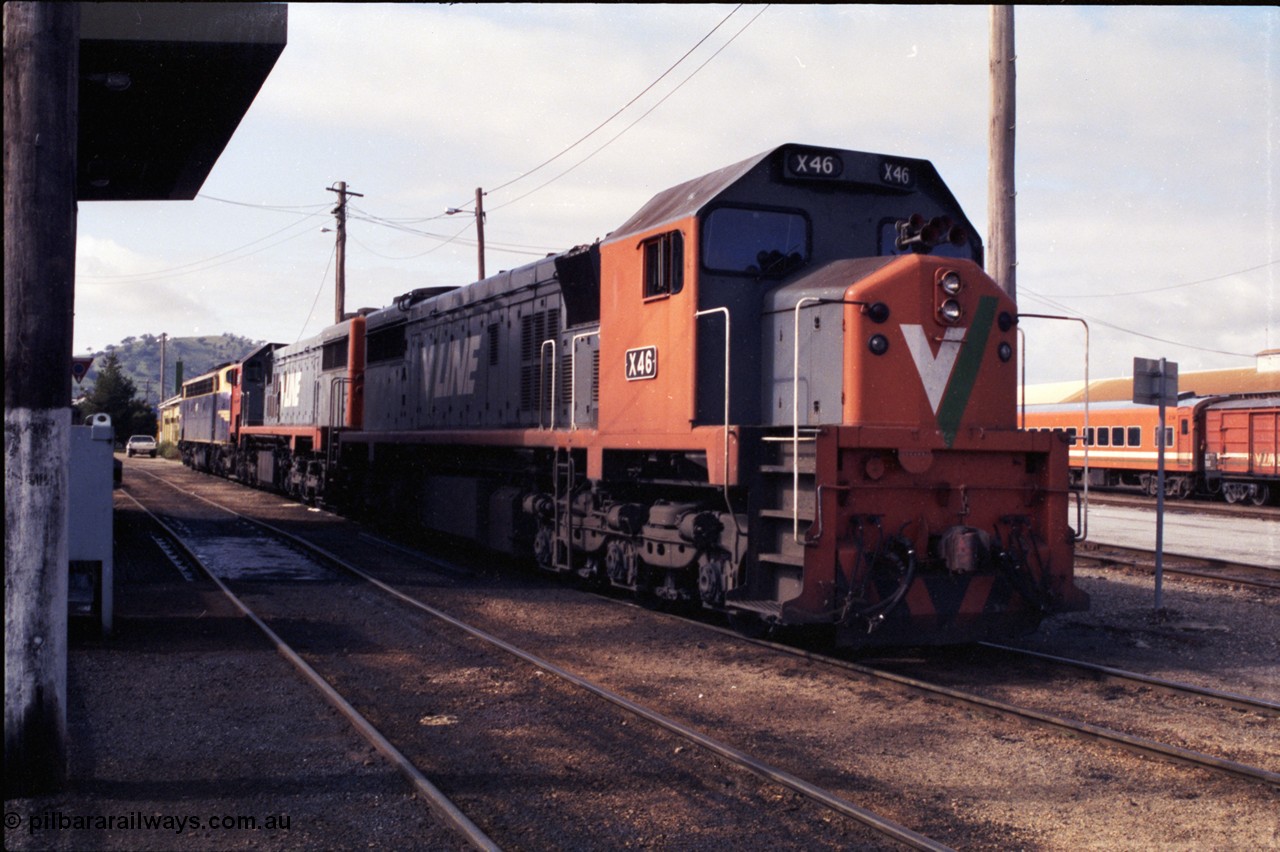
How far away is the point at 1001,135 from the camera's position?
11.1m

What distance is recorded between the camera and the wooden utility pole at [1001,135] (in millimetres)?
10867

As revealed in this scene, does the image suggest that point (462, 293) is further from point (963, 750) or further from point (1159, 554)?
point (963, 750)

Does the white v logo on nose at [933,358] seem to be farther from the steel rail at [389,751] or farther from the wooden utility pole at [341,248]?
the wooden utility pole at [341,248]

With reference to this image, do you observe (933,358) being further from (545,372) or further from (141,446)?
(141,446)

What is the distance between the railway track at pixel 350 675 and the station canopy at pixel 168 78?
491 centimetres

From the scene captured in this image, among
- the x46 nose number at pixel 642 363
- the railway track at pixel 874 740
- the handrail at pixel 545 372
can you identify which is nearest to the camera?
the railway track at pixel 874 740

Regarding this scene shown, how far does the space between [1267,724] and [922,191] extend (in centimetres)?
471

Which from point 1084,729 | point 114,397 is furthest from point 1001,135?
point 114,397

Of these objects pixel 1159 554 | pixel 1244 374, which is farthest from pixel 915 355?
pixel 1244 374

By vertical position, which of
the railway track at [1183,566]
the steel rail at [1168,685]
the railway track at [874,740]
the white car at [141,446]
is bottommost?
the railway track at [874,740]

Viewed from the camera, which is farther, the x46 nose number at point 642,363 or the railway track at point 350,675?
the x46 nose number at point 642,363

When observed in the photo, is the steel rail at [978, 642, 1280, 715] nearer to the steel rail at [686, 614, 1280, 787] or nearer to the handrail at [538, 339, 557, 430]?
the steel rail at [686, 614, 1280, 787]

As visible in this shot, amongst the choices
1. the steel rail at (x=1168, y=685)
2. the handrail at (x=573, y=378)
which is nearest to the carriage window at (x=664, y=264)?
the handrail at (x=573, y=378)

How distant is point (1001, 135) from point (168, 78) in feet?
27.5
